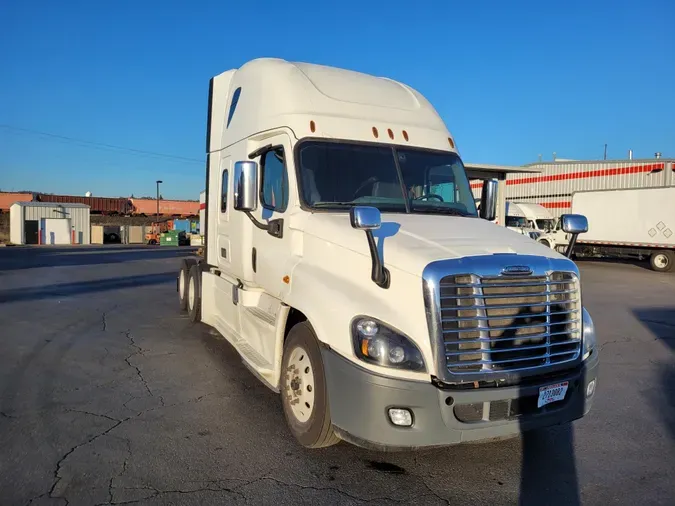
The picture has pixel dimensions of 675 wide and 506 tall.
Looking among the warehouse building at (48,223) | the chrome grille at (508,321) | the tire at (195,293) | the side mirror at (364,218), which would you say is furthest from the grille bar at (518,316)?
the warehouse building at (48,223)

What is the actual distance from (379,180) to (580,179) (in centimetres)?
2968

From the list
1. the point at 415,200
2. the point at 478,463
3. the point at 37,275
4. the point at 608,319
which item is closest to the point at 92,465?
the point at 478,463

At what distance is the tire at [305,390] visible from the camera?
3.94 meters

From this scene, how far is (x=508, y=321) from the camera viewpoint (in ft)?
12.1

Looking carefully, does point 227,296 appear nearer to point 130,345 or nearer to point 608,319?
point 130,345

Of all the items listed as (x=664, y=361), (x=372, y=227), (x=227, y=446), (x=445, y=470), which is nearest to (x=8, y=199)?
(x=227, y=446)

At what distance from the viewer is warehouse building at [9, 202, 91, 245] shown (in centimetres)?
4750

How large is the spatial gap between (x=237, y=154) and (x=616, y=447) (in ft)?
15.9

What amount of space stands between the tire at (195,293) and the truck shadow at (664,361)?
627 centimetres

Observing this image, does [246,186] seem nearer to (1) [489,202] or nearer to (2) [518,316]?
(2) [518,316]

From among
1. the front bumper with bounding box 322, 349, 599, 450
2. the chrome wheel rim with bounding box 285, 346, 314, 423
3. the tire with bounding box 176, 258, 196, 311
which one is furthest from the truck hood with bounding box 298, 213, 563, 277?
the tire with bounding box 176, 258, 196, 311

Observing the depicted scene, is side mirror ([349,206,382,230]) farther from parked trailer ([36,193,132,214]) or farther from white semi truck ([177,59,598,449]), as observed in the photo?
parked trailer ([36,193,132,214])

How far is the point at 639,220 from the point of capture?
2261cm

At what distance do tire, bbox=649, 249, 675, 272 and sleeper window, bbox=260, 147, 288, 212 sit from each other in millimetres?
21408
